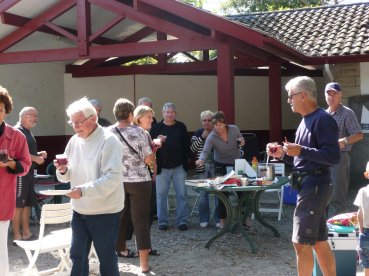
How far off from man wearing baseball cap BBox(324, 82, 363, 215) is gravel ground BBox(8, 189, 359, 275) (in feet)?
2.63

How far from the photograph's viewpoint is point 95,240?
398cm

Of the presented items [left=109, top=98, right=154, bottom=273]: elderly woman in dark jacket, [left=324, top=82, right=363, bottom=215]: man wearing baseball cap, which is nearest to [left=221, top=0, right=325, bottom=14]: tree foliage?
[left=324, top=82, right=363, bottom=215]: man wearing baseball cap

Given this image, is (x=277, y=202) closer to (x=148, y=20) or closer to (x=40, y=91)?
(x=148, y=20)

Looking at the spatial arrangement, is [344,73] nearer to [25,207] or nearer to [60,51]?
[60,51]

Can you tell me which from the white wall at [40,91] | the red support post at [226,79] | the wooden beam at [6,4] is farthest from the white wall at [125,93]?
the red support post at [226,79]

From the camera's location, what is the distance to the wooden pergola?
8.26m

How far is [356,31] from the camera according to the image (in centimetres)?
1123

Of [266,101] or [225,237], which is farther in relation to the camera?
[266,101]

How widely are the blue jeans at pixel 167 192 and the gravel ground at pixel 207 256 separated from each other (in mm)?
194

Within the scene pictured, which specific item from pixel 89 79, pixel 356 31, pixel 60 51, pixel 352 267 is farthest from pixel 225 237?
pixel 89 79

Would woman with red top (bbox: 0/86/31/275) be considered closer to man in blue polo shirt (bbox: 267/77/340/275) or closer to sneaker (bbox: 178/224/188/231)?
man in blue polo shirt (bbox: 267/77/340/275)

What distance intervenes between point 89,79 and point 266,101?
4664 mm

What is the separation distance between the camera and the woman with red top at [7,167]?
3.95m

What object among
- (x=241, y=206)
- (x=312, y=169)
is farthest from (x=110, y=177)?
(x=241, y=206)
